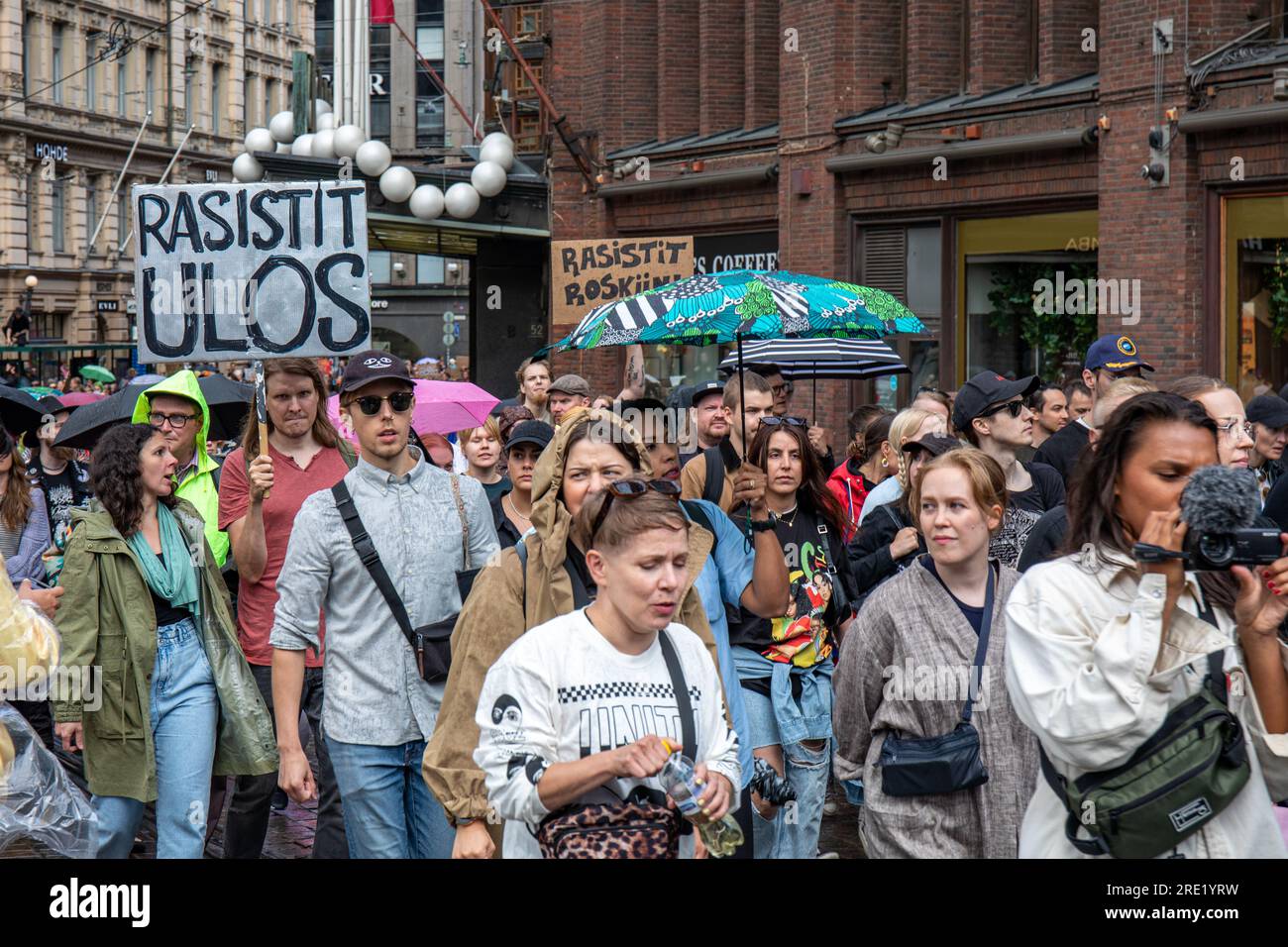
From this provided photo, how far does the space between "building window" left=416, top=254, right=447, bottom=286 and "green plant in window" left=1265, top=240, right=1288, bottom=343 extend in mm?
59171

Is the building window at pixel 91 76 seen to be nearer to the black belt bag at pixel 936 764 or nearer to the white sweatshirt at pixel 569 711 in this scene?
the black belt bag at pixel 936 764

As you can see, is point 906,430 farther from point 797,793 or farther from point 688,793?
point 688,793

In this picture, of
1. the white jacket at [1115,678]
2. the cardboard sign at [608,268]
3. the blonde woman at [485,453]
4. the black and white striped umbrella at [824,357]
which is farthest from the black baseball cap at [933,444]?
the cardboard sign at [608,268]

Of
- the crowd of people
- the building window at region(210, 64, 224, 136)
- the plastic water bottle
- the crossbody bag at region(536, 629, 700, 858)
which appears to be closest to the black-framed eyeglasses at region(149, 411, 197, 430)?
the crowd of people

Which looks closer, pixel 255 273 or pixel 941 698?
pixel 941 698

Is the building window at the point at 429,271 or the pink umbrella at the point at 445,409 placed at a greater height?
the building window at the point at 429,271

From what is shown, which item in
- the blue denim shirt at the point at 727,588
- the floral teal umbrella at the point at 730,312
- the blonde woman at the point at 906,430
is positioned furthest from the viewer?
the floral teal umbrella at the point at 730,312

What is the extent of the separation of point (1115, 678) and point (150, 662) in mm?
3971

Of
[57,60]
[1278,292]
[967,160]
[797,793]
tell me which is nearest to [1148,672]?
[797,793]

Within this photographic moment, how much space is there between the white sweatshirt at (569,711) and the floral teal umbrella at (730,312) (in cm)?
400

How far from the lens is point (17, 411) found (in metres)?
10.4

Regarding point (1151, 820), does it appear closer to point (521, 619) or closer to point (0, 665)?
point (521, 619)

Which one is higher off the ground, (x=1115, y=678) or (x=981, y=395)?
(x=981, y=395)

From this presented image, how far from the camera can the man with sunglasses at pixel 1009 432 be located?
22.9ft
